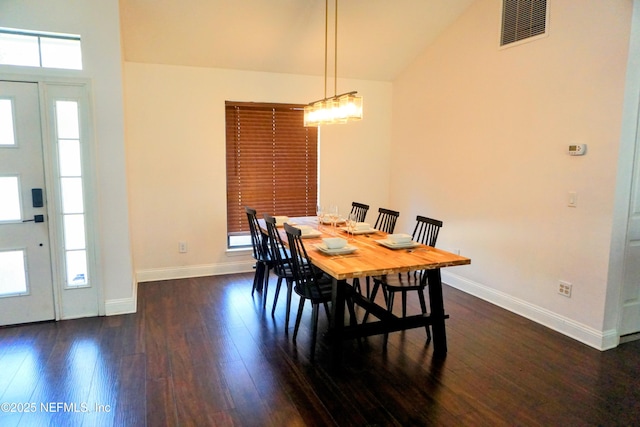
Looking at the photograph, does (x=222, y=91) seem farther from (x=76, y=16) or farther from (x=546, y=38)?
(x=546, y=38)

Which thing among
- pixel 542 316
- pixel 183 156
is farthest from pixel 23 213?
pixel 542 316

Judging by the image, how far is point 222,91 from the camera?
504 centimetres

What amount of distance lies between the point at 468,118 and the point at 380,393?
3171 mm

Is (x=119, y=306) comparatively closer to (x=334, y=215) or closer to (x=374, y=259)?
(x=334, y=215)

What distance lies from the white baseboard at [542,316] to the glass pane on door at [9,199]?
14.8 ft

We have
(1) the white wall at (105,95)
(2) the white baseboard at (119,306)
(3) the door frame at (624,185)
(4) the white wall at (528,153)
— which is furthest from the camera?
(2) the white baseboard at (119,306)

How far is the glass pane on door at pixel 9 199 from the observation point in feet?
11.5

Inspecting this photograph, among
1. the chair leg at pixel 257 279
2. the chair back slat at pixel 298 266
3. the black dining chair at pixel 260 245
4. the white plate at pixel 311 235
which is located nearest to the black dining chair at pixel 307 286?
the chair back slat at pixel 298 266

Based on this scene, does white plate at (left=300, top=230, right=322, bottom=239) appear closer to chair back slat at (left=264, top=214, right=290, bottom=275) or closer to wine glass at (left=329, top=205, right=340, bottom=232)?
chair back slat at (left=264, top=214, right=290, bottom=275)

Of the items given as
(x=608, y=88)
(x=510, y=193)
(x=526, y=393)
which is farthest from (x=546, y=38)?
(x=526, y=393)

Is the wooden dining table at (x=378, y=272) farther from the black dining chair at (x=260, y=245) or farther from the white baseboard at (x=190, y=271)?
the white baseboard at (x=190, y=271)

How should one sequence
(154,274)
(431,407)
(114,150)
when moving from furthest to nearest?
(154,274)
(114,150)
(431,407)

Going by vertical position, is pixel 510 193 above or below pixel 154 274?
above

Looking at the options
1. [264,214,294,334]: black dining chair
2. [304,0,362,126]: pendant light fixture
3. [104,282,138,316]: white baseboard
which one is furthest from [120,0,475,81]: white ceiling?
[104,282,138,316]: white baseboard
